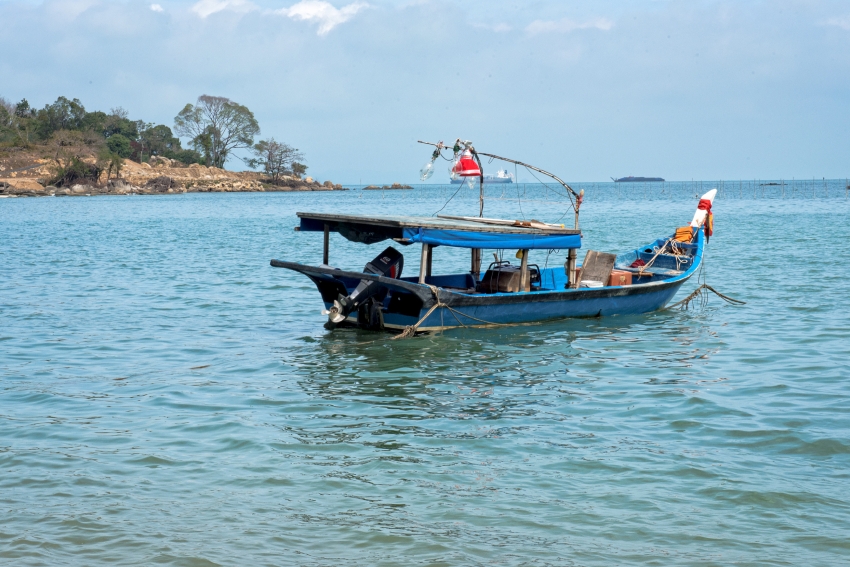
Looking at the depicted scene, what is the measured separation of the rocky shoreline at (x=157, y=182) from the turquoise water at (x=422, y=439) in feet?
261

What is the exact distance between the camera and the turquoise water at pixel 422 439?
6.42 meters

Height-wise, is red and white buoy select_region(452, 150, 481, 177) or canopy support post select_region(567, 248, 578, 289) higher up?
red and white buoy select_region(452, 150, 481, 177)

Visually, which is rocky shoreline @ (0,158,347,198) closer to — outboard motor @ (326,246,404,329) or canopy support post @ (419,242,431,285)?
outboard motor @ (326,246,404,329)

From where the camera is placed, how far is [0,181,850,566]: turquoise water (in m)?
6.42

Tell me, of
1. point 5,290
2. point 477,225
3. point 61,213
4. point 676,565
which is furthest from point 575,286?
point 61,213

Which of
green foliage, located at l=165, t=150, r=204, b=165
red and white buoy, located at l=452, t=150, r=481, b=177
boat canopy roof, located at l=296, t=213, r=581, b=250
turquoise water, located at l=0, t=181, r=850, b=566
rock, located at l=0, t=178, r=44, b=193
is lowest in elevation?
turquoise water, located at l=0, t=181, r=850, b=566

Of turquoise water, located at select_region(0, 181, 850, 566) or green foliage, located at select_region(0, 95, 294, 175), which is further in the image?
green foliage, located at select_region(0, 95, 294, 175)

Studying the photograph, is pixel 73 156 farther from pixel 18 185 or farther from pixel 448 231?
pixel 448 231

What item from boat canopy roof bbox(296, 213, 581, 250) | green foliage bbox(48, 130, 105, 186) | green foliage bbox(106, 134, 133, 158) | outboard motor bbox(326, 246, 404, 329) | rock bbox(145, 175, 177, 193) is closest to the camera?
boat canopy roof bbox(296, 213, 581, 250)

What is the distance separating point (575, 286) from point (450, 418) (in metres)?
6.72

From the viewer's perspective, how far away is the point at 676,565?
599cm

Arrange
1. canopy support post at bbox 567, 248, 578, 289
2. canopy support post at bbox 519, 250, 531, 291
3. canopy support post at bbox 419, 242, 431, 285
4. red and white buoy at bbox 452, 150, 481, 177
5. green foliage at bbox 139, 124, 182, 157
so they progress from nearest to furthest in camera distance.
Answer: canopy support post at bbox 419, 242, 431, 285 → canopy support post at bbox 519, 250, 531, 291 → red and white buoy at bbox 452, 150, 481, 177 → canopy support post at bbox 567, 248, 578, 289 → green foliage at bbox 139, 124, 182, 157

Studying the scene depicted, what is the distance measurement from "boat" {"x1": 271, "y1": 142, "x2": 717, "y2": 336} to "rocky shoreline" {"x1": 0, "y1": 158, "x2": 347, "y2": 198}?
264ft

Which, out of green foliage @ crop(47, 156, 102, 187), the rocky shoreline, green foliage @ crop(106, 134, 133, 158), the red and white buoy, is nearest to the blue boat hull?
the red and white buoy
